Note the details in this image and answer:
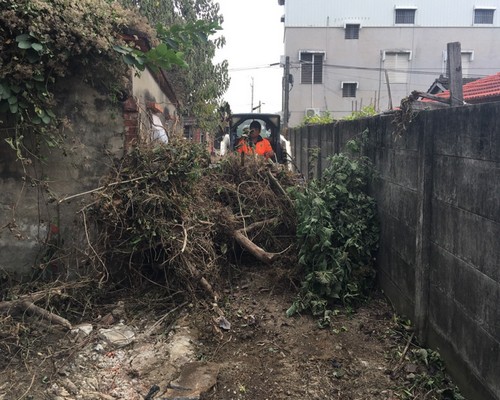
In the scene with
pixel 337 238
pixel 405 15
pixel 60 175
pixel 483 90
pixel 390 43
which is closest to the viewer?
pixel 337 238

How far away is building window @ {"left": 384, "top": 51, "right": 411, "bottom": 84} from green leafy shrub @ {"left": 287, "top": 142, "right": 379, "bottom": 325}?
26.5m

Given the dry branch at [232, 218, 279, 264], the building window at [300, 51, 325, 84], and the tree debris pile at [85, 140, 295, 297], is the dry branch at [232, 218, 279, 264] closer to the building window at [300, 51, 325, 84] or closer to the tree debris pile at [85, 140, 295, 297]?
the tree debris pile at [85, 140, 295, 297]

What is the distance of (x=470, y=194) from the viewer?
297 centimetres

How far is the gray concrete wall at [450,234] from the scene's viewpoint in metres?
2.70

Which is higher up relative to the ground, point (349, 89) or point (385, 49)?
point (385, 49)

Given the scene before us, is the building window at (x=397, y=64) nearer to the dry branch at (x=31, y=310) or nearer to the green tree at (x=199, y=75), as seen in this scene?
the green tree at (x=199, y=75)

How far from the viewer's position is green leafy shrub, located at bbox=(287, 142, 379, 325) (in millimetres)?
4594

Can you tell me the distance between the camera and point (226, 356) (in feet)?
12.9

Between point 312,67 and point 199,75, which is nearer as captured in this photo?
point 199,75

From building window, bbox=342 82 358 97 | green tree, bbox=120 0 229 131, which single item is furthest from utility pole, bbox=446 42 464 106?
building window, bbox=342 82 358 97

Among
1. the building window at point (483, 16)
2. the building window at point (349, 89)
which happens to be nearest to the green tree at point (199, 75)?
the building window at point (349, 89)

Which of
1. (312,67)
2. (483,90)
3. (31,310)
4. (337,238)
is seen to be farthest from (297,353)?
(312,67)

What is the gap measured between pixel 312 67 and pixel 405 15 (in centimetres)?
699

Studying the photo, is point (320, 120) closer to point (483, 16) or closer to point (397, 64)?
point (397, 64)
